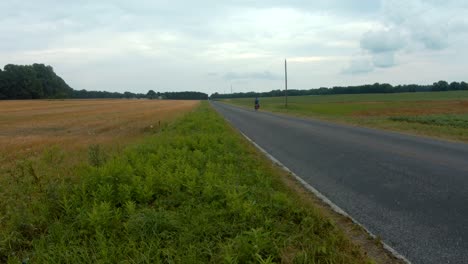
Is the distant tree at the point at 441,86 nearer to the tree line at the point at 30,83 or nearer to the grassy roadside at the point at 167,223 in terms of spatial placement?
the tree line at the point at 30,83

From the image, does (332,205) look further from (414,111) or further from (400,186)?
(414,111)

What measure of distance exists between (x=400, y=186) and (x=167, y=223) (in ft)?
15.0

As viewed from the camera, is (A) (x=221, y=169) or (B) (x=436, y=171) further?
(B) (x=436, y=171)

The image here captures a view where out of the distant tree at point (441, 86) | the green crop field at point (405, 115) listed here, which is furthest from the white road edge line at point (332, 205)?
the distant tree at point (441, 86)

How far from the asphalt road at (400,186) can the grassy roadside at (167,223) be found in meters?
0.84

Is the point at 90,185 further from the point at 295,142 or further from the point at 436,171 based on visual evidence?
the point at 295,142

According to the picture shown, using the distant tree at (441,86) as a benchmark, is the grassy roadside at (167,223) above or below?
below

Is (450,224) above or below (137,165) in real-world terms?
below

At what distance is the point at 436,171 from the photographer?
7.71 metres

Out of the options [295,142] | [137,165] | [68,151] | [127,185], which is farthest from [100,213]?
[295,142]

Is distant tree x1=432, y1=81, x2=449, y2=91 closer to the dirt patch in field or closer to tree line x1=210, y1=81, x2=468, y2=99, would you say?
tree line x1=210, y1=81, x2=468, y2=99

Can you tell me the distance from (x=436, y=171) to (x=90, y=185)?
7118 millimetres

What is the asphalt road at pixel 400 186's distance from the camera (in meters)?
4.22

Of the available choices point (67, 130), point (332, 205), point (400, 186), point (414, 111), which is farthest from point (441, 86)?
point (332, 205)
